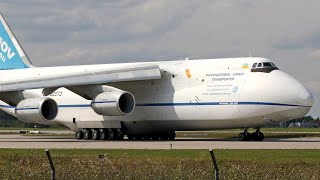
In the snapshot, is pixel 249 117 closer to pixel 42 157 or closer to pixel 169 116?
pixel 169 116

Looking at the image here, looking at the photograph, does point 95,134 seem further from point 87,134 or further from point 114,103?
point 114,103

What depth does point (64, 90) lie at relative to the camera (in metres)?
49.2

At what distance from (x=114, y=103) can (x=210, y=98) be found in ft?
17.4

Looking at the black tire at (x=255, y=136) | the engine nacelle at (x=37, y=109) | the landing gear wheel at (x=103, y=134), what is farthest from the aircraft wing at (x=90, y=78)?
the black tire at (x=255, y=136)

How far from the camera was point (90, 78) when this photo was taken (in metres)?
44.0

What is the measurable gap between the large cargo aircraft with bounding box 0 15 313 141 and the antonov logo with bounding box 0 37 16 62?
613 centimetres

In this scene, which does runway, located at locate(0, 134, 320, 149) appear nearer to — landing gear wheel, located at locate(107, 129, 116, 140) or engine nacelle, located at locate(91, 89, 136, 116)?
engine nacelle, located at locate(91, 89, 136, 116)

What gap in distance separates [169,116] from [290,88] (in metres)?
Result: 7.30

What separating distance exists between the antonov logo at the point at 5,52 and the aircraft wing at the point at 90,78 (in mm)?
9162

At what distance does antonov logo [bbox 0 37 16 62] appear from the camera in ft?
176

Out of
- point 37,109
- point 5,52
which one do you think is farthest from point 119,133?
point 5,52

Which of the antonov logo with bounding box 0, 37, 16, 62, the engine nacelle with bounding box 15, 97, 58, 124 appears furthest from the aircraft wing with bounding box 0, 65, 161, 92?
the antonov logo with bounding box 0, 37, 16, 62

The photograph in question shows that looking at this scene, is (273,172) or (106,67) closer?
(273,172)

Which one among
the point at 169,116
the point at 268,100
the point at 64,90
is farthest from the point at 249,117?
the point at 64,90
